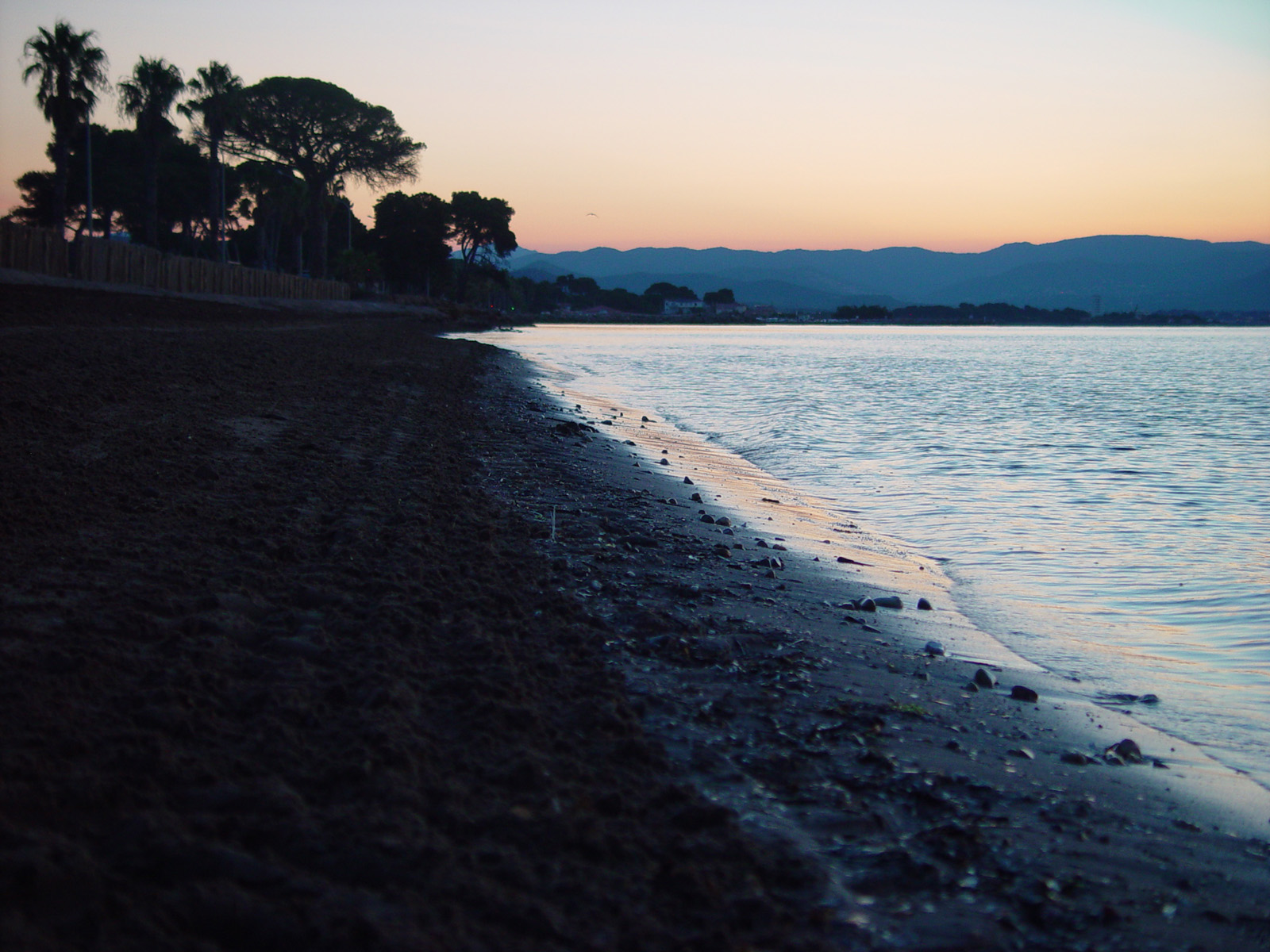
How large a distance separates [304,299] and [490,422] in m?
35.4

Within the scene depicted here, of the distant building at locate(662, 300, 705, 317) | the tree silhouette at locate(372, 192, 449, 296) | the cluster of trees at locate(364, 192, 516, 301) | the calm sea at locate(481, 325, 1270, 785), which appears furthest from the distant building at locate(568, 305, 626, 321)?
the calm sea at locate(481, 325, 1270, 785)

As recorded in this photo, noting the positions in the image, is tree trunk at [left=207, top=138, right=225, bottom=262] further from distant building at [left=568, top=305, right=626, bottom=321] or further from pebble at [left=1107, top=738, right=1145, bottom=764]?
distant building at [left=568, top=305, right=626, bottom=321]

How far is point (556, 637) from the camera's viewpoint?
377 centimetres

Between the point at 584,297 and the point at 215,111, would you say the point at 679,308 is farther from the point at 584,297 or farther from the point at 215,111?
the point at 215,111

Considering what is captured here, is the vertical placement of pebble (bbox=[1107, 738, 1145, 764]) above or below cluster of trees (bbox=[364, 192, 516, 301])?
below

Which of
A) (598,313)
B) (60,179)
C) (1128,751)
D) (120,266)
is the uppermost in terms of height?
(598,313)

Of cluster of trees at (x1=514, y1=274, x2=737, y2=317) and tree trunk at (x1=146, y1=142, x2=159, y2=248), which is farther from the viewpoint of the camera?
cluster of trees at (x1=514, y1=274, x2=737, y2=317)

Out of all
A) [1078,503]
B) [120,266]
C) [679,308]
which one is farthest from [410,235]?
[679,308]

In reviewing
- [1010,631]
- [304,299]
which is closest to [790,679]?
[1010,631]

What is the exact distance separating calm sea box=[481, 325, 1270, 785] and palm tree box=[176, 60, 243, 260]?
2780 cm

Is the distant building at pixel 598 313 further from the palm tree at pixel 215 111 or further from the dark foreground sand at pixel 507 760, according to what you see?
the dark foreground sand at pixel 507 760

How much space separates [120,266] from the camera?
25.9 metres

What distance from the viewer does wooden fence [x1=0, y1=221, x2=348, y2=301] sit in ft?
71.6

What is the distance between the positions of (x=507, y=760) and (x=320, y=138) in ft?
208
